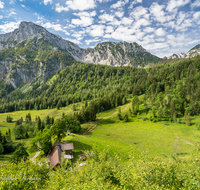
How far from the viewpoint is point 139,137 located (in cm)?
8231

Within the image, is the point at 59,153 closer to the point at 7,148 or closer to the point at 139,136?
the point at 7,148

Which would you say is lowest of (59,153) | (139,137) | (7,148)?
(139,137)

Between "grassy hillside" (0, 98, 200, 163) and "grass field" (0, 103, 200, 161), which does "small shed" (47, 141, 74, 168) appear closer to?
"grass field" (0, 103, 200, 161)

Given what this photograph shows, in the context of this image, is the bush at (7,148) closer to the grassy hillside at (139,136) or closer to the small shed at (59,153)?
the grassy hillside at (139,136)


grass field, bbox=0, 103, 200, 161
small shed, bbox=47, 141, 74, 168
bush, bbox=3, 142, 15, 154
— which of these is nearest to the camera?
small shed, bbox=47, 141, 74, 168

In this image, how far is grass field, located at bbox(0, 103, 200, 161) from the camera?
6086cm

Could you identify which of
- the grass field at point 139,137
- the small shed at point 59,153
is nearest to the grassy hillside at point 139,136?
the grass field at point 139,137

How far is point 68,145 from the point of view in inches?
2034

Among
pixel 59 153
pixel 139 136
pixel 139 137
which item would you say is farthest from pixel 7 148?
pixel 139 136

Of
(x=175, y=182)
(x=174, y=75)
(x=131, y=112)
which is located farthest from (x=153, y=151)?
(x=174, y=75)

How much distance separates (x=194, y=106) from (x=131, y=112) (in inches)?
2400

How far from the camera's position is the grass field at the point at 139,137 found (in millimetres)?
60859

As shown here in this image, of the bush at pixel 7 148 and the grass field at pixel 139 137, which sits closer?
the grass field at pixel 139 137

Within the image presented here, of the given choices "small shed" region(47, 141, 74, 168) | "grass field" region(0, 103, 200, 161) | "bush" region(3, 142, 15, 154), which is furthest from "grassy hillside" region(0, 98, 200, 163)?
"bush" region(3, 142, 15, 154)
